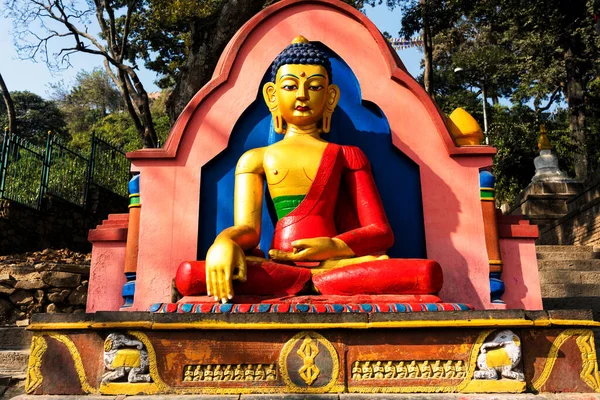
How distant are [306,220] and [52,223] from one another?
740 cm

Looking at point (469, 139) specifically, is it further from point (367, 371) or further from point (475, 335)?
point (367, 371)

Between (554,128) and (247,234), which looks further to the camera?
(554,128)

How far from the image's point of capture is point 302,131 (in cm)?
507

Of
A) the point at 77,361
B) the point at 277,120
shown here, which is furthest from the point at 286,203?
the point at 77,361

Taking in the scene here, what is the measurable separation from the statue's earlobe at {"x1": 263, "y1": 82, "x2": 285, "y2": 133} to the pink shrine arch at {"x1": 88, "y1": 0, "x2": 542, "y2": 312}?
0.23 m

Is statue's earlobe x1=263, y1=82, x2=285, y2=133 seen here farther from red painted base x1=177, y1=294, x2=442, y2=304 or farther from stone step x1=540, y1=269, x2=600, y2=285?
stone step x1=540, y1=269, x2=600, y2=285

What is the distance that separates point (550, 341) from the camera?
10.8 ft

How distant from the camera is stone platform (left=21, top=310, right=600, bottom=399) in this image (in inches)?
128

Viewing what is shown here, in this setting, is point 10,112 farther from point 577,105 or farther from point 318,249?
point 577,105

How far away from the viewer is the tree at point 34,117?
33.2 m

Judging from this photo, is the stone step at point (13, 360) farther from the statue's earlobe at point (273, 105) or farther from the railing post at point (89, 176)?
the railing post at point (89, 176)

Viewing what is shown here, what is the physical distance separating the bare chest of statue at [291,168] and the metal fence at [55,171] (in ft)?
21.3

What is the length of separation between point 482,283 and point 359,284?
4.56 feet

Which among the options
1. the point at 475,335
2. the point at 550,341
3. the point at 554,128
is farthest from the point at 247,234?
the point at 554,128
